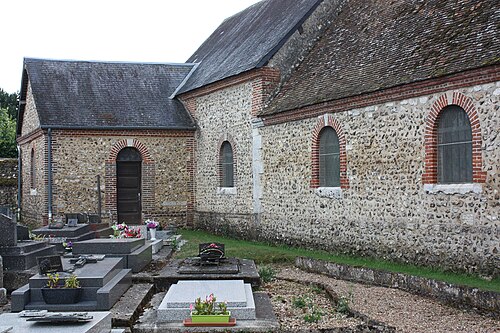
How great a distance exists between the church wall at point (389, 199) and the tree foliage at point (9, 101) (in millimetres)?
40372

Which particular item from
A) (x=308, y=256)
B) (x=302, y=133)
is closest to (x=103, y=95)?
(x=302, y=133)

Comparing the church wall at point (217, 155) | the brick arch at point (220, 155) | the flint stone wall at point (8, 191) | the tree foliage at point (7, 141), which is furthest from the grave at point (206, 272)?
the tree foliage at point (7, 141)

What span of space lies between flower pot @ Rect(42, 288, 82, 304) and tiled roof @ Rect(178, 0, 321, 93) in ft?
33.2

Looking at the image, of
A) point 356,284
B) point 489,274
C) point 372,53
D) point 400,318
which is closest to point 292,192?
point 372,53

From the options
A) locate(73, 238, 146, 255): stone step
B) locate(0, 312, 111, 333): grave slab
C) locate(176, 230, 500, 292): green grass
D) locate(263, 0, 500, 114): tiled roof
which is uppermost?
locate(263, 0, 500, 114): tiled roof

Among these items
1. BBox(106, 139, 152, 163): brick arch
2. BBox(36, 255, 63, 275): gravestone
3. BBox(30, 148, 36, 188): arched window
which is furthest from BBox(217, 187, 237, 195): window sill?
BBox(36, 255, 63, 275): gravestone

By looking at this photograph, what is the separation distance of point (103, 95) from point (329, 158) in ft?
33.6

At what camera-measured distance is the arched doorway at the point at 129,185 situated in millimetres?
21297

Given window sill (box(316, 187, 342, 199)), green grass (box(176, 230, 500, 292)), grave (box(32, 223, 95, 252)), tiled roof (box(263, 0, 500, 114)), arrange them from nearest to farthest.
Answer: green grass (box(176, 230, 500, 292)) < tiled roof (box(263, 0, 500, 114)) < grave (box(32, 223, 95, 252)) < window sill (box(316, 187, 342, 199))

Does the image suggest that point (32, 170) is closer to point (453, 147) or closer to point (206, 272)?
point (206, 272)

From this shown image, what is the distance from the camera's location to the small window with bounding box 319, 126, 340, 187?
1441 cm

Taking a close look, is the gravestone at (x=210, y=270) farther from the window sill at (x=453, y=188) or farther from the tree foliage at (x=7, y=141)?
the tree foliage at (x=7, y=141)

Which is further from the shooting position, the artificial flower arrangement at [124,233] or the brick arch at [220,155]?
the brick arch at [220,155]

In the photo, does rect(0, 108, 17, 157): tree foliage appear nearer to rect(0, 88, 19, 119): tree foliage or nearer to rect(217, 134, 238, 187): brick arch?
rect(0, 88, 19, 119): tree foliage
